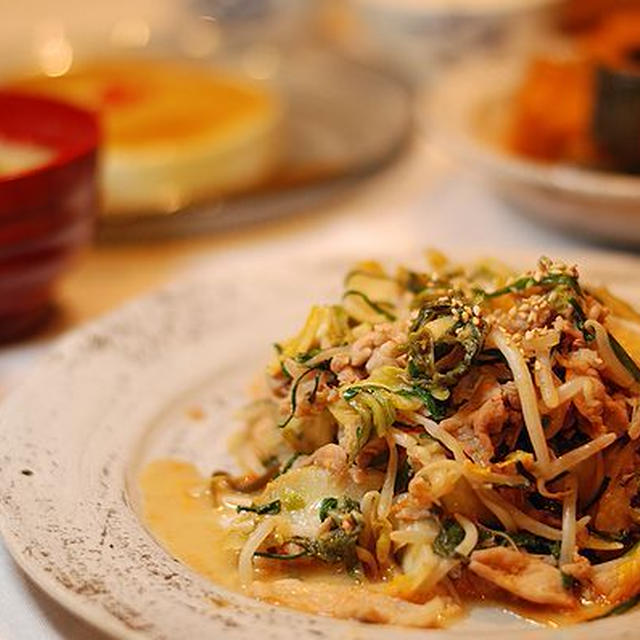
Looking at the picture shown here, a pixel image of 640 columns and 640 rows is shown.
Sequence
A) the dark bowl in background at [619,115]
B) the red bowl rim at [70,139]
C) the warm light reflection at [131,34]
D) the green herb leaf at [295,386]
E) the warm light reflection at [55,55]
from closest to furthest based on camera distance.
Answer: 1. the green herb leaf at [295,386]
2. the red bowl rim at [70,139]
3. the dark bowl in background at [619,115]
4. the warm light reflection at [55,55]
5. the warm light reflection at [131,34]

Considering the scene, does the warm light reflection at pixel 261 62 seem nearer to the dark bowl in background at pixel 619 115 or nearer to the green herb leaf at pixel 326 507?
the dark bowl in background at pixel 619 115

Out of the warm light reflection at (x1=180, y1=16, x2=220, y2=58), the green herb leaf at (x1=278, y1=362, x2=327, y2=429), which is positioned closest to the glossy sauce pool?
the green herb leaf at (x1=278, y1=362, x2=327, y2=429)

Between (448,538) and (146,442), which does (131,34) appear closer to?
(146,442)

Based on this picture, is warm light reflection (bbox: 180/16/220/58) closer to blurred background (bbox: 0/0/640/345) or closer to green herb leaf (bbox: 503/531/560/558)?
blurred background (bbox: 0/0/640/345)

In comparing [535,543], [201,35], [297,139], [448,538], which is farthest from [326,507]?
[201,35]

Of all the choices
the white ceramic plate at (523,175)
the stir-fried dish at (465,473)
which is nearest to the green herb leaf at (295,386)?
the stir-fried dish at (465,473)

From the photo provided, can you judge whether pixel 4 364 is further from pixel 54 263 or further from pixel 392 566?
pixel 392 566

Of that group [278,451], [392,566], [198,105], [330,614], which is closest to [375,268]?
[278,451]
